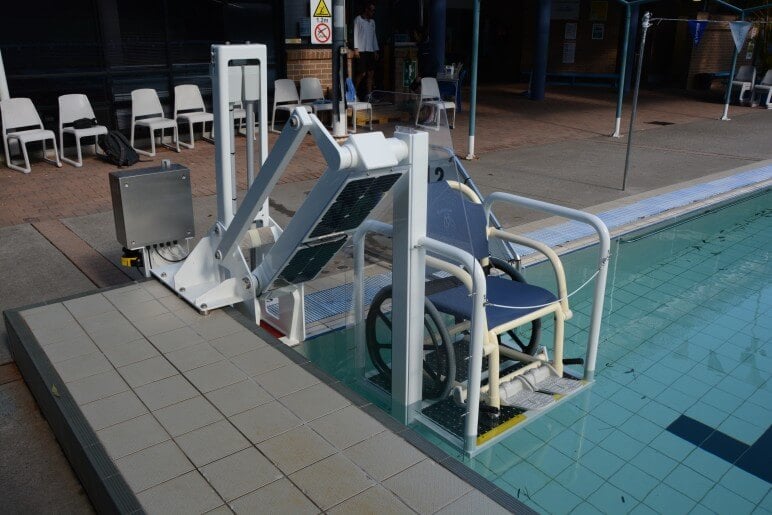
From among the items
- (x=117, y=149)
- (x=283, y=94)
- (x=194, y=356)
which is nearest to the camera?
(x=194, y=356)

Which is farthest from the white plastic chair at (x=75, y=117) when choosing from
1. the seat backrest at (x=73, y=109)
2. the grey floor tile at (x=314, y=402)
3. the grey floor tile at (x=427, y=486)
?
the grey floor tile at (x=427, y=486)

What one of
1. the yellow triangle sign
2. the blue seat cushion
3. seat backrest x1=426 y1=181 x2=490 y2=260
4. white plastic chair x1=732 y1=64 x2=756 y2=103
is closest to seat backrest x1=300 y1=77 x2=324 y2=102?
the yellow triangle sign

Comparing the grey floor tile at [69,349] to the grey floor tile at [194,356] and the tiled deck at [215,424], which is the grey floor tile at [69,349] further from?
the grey floor tile at [194,356]

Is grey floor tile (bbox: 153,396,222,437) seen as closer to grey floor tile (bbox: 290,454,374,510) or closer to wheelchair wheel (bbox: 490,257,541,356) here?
grey floor tile (bbox: 290,454,374,510)

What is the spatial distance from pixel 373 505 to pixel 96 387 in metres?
1.36

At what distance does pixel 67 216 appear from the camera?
19.2ft

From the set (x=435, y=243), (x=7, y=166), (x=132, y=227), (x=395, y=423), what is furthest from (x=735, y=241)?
(x=7, y=166)

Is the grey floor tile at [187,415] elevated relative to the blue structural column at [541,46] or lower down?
lower down

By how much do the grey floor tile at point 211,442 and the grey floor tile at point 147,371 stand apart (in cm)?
47

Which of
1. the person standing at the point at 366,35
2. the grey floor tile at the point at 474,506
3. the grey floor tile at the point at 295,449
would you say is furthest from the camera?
the person standing at the point at 366,35

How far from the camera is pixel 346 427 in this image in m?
2.59

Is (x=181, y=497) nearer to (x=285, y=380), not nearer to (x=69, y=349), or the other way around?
(x=285, y=380)

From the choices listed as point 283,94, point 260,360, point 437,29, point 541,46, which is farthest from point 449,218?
point 541,46

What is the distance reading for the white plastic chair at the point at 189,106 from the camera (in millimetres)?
8594
